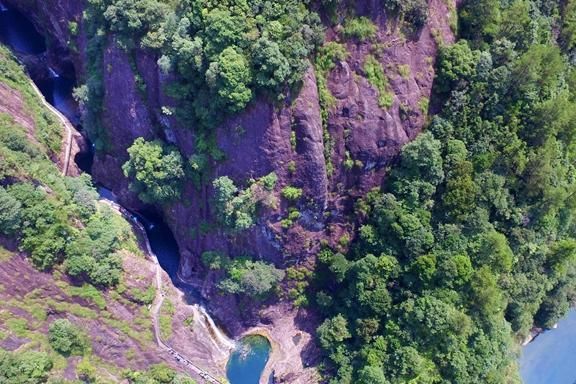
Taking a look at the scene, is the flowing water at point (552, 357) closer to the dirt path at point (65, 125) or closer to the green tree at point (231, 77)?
the green tree at point (231, 77)

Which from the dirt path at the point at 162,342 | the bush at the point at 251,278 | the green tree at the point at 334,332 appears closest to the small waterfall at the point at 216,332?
the dirt path at the point at 162,342

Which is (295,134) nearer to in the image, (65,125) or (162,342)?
(162,342)

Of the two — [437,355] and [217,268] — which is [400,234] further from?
[217,268]

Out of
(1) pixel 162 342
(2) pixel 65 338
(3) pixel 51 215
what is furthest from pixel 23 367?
(3) pixel 51 215

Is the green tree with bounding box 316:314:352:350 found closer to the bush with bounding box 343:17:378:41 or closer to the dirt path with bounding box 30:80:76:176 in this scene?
the bush with bounding box 343:17:378:41

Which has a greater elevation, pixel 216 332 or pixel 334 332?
pixel 334 332

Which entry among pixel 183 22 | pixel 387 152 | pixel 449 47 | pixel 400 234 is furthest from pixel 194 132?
pixel 449 47
